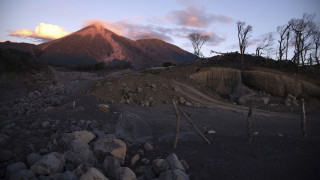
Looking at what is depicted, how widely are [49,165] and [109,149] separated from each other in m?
1.51

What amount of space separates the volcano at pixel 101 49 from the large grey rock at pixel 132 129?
4444 cm

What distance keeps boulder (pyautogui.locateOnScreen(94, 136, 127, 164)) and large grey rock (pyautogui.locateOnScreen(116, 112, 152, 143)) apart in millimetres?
1349

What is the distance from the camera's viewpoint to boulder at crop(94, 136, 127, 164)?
533 centimetres

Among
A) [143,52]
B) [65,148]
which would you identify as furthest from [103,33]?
[65,148]

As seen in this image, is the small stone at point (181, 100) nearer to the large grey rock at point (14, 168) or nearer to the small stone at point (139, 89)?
the small stone at point (139, 89)

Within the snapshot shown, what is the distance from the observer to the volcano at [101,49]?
197ft

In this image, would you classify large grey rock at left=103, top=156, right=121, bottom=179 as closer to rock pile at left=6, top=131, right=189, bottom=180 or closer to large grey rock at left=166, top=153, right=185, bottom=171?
rock pile at left=6, top=131, right=189, bottom=180

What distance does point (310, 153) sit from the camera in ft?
18.9

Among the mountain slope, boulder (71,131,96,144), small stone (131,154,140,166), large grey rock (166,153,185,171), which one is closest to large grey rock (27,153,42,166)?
boulder (71,131,96,144)

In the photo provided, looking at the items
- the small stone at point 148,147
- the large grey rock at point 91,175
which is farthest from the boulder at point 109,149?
the large grey rock at point 91,175

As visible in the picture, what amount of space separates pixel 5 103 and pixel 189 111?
448 inches

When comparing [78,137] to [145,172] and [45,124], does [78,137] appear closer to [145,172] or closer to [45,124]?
[45,124]

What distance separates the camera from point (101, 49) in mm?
68062

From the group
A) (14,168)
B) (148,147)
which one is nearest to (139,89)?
(148,147)
